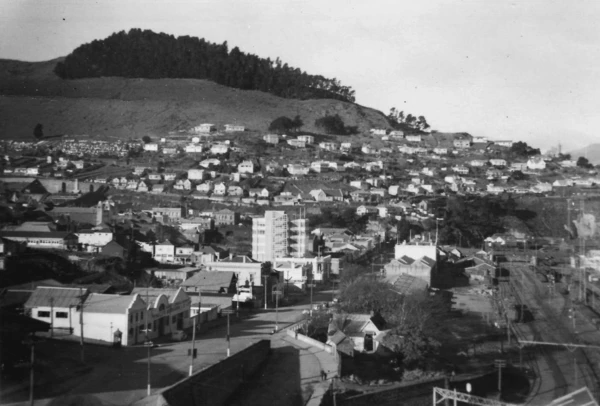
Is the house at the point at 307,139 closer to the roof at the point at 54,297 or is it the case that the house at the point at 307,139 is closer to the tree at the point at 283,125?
the tree at the point at 283,125

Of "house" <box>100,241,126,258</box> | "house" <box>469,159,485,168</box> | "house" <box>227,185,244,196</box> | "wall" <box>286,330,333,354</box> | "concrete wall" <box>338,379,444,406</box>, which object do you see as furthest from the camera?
"house" <box>469,159,485,168</box>

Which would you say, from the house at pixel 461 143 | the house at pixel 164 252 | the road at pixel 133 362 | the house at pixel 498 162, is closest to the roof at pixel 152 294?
the road at pixel 133 362

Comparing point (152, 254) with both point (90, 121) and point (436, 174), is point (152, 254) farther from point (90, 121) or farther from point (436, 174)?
point (90, 121)

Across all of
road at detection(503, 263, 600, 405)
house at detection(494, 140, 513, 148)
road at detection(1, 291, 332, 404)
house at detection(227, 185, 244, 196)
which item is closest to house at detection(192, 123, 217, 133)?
house at detection(227, 185, 244, 196)

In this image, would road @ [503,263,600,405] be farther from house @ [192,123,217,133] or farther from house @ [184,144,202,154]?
house @ [192,123,217,133]

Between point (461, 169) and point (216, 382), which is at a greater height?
point (461, 169)

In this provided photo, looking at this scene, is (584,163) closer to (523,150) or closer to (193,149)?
(523,150)

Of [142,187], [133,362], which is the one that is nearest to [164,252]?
[142,187]
